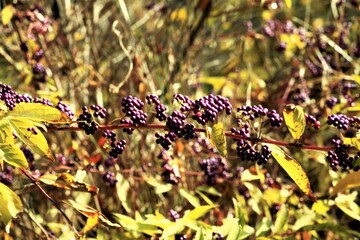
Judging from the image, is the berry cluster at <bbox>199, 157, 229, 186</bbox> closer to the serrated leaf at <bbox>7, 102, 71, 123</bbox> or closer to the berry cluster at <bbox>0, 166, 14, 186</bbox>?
the berry cluster at <bbox>0, 166, 14, 186</bbox>

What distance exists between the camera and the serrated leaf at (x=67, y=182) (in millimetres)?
1419

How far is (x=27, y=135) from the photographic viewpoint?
128 centimetres

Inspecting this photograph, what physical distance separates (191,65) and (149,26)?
444mm

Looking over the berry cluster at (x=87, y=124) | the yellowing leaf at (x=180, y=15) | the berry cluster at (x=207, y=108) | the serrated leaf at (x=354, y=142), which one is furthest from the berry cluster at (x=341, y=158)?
the yellowing leaf at (x=180, y=15)

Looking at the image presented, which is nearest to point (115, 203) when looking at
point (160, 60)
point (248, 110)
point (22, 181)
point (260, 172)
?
point (22, 181)

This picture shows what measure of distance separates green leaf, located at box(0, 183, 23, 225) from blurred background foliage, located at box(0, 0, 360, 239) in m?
0.39

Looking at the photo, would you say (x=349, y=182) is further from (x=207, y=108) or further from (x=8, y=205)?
(x=8, y=205)

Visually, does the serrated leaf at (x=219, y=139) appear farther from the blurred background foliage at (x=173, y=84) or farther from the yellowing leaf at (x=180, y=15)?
the yellowing leaf at (x=180, y=15)

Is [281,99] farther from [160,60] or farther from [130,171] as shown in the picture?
Answer: [130,171]

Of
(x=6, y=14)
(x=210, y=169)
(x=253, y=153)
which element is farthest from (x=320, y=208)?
(x=6, y=14)

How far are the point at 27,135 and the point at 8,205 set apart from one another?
144mm

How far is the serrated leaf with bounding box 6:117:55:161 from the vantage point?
4.12 feet

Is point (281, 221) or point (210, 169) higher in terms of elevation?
point (210, 169)

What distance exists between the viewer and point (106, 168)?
2.04 m
